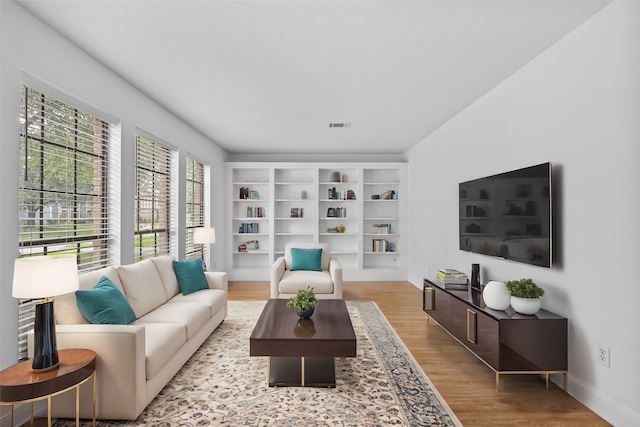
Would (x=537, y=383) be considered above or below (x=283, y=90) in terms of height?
below

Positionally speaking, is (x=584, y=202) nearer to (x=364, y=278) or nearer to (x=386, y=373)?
(x=386, y=373)

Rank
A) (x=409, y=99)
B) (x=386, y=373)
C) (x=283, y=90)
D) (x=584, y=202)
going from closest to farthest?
(x=584, y=202) → (x=386, y=373) → (x=283, y=90) → (x=409, y=99)

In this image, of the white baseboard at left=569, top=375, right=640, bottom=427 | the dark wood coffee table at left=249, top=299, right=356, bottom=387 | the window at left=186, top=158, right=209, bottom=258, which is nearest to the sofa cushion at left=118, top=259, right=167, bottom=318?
the dark wood coffee table at left=249, top=299, right=356, bottom=387

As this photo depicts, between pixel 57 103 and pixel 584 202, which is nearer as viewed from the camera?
pixel 584 202

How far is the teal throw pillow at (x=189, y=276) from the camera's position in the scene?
3.80 meters

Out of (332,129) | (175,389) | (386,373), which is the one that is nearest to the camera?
(175,389)

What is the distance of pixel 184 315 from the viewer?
3.07 m

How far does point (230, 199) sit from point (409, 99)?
433 centimetres

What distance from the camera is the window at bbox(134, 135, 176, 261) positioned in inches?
155

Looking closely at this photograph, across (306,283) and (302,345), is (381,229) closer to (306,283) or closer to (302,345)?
(306,283)

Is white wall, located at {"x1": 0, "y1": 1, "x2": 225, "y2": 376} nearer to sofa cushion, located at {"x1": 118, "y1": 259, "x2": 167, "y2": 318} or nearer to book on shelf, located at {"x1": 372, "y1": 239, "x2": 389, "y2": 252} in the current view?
sofa cushion, located at {"x1": 118, "y1": 259, "x2": 167, "y2": 318}

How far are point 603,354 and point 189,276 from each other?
12.4ft

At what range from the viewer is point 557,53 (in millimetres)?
2680

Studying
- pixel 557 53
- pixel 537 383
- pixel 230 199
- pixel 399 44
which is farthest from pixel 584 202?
pixel 230 199
